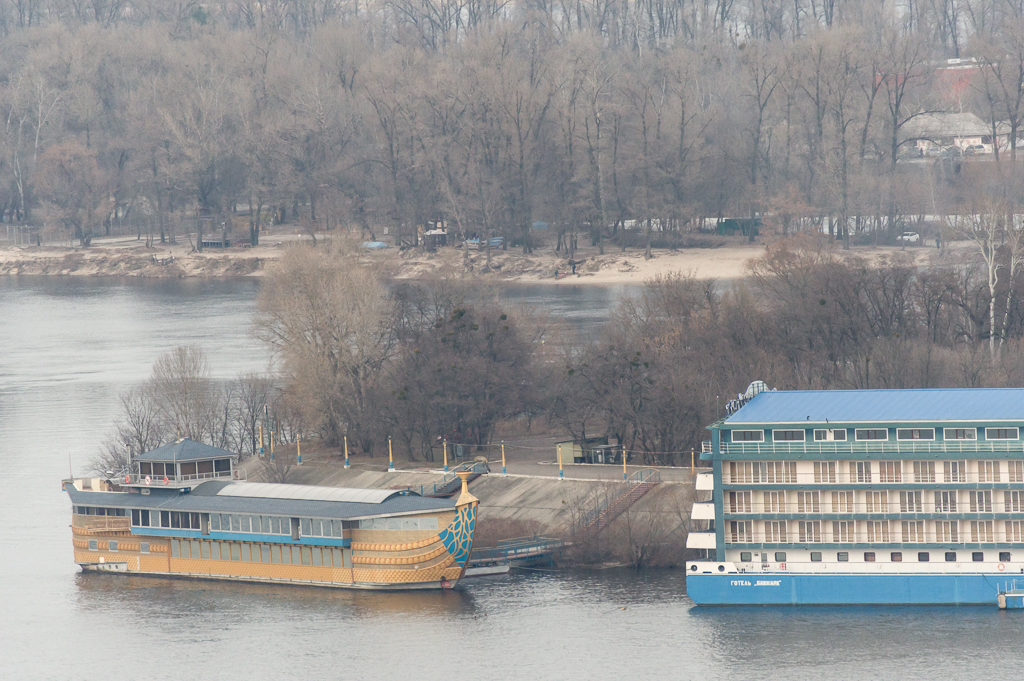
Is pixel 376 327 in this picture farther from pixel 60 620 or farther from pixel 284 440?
pixel 60 620

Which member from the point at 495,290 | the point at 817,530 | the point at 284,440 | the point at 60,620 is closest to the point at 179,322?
the point at 495,290

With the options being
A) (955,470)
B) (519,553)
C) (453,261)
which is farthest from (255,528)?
(453,261)

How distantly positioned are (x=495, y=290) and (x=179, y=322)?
1607 inches

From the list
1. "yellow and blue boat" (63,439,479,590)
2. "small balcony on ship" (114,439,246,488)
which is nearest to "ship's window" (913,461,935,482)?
"yellow and blue boat" (63,439,479,590)

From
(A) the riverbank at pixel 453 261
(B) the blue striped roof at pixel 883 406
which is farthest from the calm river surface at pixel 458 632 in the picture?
(A) the riverbank at pixel 453 261

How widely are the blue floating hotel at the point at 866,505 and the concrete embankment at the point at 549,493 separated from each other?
587cm

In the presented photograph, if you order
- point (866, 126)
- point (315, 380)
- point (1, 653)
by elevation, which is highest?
point (866, 126)

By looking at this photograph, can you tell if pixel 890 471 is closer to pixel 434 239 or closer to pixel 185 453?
pixel 185 453

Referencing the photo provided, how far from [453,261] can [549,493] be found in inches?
3851

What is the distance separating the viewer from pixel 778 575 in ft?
200

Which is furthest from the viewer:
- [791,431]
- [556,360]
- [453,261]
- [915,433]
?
[453,261]

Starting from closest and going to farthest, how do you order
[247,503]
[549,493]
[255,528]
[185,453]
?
[255,528] < [247,503] < [185,453] < [549,493]

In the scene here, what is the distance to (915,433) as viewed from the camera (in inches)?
2389

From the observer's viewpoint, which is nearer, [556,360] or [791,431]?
[791,431]
